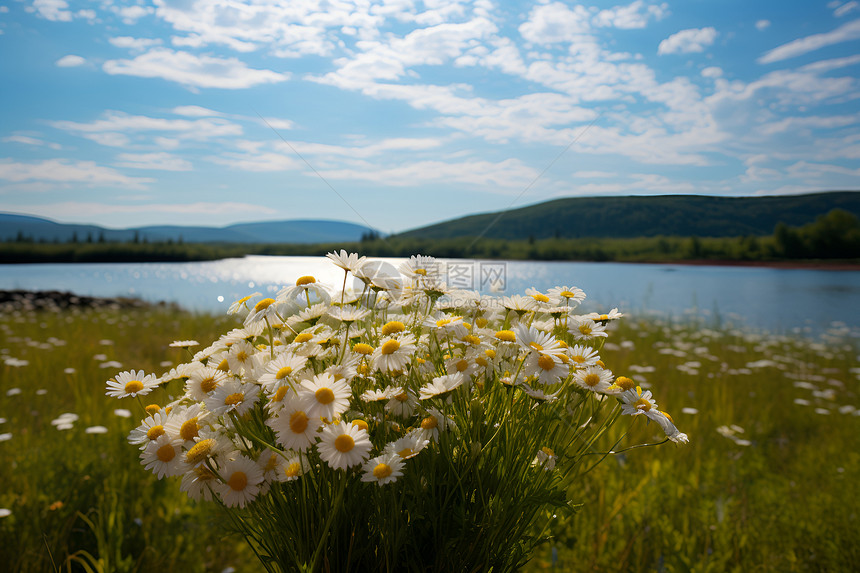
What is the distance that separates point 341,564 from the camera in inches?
34.1

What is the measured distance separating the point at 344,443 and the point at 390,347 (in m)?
0.19

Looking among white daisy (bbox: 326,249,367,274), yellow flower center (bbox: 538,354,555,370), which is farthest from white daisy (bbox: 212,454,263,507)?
yellow flower center (bbox: 538,354,555,370)

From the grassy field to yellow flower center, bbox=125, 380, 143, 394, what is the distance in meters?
0.19

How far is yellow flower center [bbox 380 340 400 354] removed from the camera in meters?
0.84

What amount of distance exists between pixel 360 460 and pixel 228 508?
1.13ft

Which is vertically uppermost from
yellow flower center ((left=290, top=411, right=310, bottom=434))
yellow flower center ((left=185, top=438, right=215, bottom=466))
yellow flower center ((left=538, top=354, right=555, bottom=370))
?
yellow flower center ((left=538, top=354, right=555, bottom=370))

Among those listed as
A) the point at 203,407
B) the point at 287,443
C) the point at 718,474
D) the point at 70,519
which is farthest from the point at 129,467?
the point at 718,474

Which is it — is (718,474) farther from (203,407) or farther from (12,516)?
(12,516)

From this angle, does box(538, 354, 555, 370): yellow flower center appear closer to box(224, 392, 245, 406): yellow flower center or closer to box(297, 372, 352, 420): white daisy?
box(297, 372, 352, 420): white daisy

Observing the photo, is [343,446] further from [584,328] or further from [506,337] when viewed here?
[584,328]

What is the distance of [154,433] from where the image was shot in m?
0.83

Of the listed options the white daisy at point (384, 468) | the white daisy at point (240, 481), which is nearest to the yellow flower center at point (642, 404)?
the white daisy at point (384, 468)

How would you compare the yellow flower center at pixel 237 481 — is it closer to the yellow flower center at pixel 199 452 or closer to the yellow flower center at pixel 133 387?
the yellow flower center at pixel 199 452

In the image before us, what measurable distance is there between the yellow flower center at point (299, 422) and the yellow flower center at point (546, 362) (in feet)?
1.35
